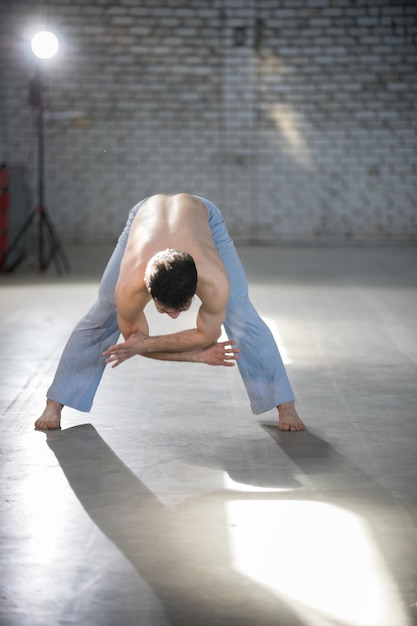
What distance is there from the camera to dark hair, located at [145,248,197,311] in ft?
9.89

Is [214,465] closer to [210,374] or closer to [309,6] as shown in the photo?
[210,374]

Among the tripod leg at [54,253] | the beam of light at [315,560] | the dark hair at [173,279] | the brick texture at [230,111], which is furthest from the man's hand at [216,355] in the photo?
the brick texture at [230,111]

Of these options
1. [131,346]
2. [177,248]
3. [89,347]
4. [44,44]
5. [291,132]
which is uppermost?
[44,44]

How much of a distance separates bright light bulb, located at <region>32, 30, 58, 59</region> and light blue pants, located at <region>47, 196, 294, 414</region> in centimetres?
569

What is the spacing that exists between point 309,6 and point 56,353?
799 cm

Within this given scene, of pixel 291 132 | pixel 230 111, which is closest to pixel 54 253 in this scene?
pixel 230 111

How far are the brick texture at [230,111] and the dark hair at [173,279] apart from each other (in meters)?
9.82

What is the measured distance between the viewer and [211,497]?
3.11 metres

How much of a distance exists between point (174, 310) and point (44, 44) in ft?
21.7

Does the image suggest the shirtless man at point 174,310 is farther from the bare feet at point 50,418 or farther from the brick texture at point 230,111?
→ the brick texture at point 230,111

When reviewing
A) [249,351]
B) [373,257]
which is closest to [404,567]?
[249,351]

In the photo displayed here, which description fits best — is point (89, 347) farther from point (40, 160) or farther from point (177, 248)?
point (40, 160)

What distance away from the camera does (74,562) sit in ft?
8.41

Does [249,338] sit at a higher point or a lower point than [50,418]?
higher
